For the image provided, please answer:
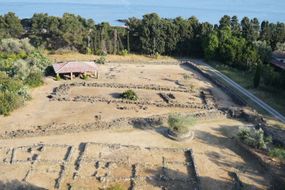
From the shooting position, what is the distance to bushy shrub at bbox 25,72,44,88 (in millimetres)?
38656

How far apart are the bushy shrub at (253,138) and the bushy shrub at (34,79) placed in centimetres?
2221

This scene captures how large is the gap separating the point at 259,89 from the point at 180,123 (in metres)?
17.3

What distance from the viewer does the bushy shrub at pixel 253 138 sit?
2526 centimetres

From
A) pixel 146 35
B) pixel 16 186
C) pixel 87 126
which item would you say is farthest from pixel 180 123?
pixel 146 35

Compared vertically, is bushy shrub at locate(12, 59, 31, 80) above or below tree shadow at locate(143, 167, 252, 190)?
above

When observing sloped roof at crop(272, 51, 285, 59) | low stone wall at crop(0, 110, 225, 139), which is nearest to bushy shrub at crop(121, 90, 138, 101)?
low stone wall at crop(0, 110, 225, 139)

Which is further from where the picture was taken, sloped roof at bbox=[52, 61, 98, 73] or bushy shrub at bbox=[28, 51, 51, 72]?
bushy shrub at bbox=[28, 51, 51, 72]

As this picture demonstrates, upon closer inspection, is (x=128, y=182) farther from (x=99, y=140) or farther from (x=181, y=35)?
(x=181, y=35)

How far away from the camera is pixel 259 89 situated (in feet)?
134

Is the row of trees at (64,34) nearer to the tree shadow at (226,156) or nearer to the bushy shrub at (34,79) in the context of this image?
the bushy shrub at (34,79)

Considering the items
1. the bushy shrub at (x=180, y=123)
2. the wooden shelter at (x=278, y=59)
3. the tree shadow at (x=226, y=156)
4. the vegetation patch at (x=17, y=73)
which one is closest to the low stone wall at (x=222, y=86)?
the tree shadow at (x=226, y=156)

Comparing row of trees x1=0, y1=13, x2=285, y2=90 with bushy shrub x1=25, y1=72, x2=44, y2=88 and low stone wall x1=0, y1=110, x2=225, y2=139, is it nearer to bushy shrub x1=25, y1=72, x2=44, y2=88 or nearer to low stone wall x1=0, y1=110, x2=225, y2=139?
bushy shrub x1=25, y1=72, x2=44, y2=88

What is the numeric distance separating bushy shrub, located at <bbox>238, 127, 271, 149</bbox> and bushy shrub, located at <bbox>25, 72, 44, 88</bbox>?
875 inches

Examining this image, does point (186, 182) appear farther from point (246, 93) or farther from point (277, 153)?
point (246, 93)
